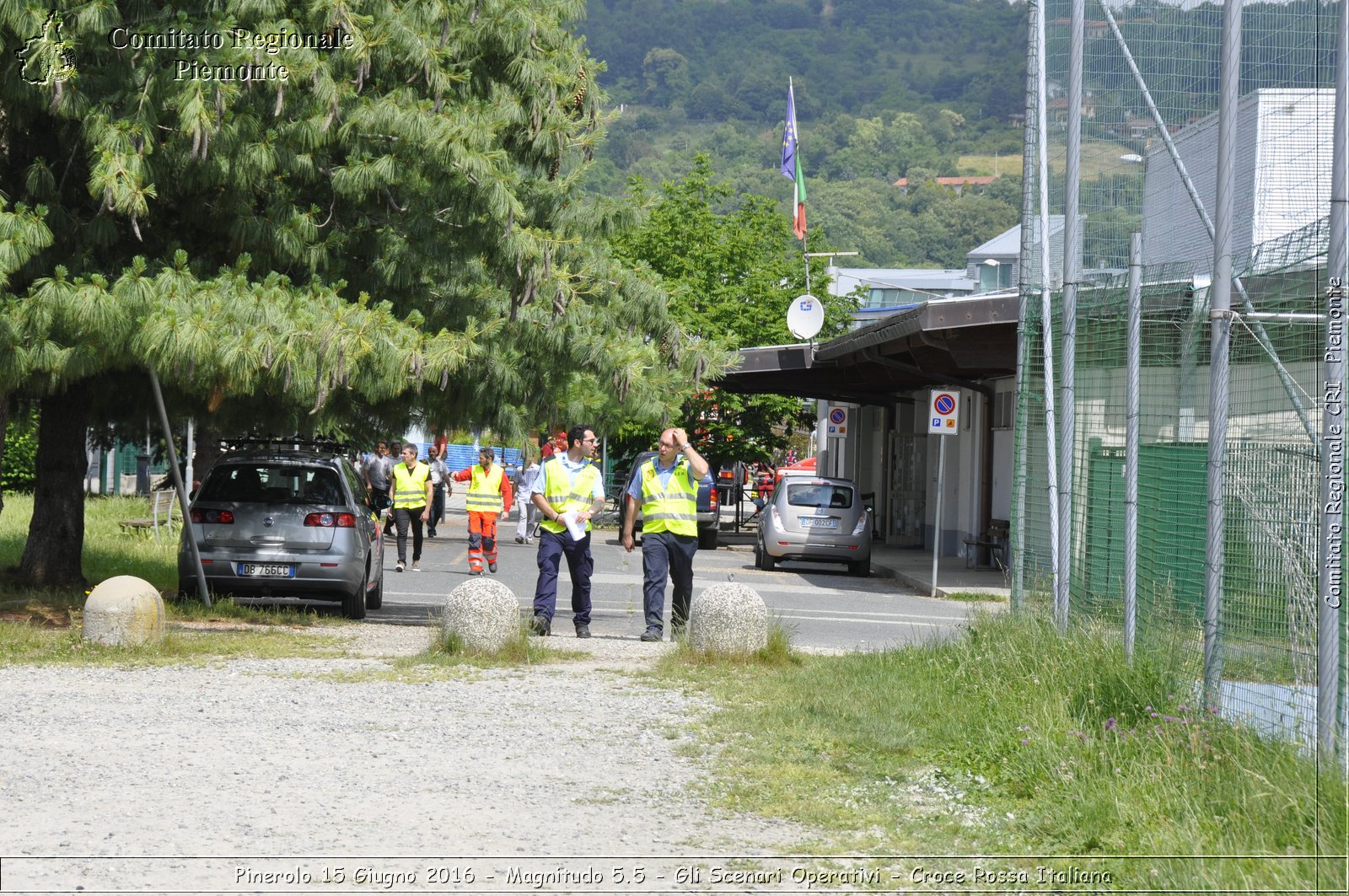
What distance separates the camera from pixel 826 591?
22.8 meters

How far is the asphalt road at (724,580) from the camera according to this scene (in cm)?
1599

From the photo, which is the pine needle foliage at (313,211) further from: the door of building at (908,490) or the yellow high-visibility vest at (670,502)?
the door of building at (908,490)

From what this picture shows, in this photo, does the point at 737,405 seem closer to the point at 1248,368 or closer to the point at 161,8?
the point at 161,8

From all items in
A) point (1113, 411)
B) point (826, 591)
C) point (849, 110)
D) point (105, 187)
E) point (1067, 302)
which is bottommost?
point (826, 591)

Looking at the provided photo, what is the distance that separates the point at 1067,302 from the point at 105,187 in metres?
7.15

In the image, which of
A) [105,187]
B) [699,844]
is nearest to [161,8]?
[105,187]

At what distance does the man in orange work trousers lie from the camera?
21.8m

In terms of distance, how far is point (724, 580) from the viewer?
2423cm

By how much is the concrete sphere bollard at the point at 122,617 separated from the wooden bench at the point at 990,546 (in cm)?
1529

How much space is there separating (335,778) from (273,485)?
860cm

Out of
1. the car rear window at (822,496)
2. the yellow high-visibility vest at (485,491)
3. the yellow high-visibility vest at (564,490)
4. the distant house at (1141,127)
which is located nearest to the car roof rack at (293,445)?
the yellow high-visibility vest at (564,490)

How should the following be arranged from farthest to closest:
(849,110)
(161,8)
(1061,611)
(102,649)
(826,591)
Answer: (849,110), (826,591), (161,8), (102,649), (1061,611)

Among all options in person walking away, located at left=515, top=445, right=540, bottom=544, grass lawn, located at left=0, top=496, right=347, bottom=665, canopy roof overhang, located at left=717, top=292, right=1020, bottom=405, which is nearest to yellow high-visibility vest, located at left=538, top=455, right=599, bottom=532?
grass lawn, located at left=0, top=496, right=347, bottom=665

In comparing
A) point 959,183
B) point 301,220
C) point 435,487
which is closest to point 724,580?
point 435,487
